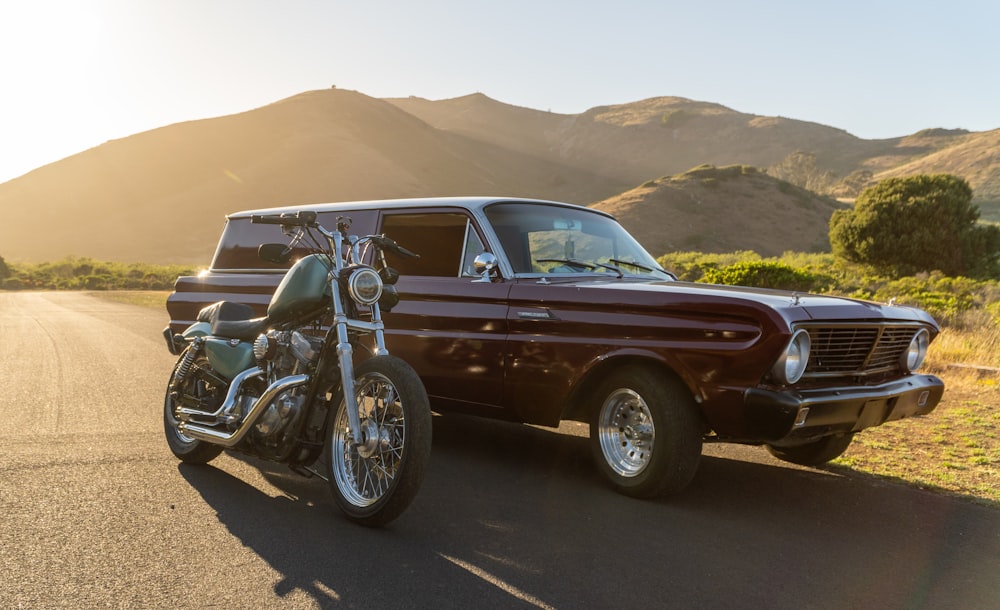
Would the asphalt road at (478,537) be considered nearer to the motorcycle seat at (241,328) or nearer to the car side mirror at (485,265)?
the motorcycle seat at (241,328)

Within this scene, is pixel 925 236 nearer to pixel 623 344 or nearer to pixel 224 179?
pixel 623 344

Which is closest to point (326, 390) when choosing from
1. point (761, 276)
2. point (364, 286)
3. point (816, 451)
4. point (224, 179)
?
point (364, 286)

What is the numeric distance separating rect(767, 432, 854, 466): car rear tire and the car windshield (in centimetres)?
160

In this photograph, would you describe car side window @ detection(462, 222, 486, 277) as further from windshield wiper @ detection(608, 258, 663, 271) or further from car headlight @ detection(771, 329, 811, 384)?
car headlight @ detection(771, 329, 811, 384)

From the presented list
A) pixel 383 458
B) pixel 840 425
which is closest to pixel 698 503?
pixel 840 425

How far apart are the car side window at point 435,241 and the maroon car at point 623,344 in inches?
0.5

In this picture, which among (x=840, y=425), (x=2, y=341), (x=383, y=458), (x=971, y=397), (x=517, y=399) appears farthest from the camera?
(x=2, y=341)

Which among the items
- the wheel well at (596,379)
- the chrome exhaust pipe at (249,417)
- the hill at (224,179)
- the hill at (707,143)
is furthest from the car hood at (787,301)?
the hill at (707,143)

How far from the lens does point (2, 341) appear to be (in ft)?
43.8

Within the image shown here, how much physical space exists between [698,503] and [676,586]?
138 centimetres

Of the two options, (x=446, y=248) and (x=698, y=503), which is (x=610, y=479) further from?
(x=446, y=248)

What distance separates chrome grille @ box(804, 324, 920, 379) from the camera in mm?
4562

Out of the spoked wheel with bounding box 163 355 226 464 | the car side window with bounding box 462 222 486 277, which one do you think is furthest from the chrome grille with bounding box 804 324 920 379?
the spoked wheel with bounding box 163 355 226 464

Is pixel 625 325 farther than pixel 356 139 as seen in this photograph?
No
